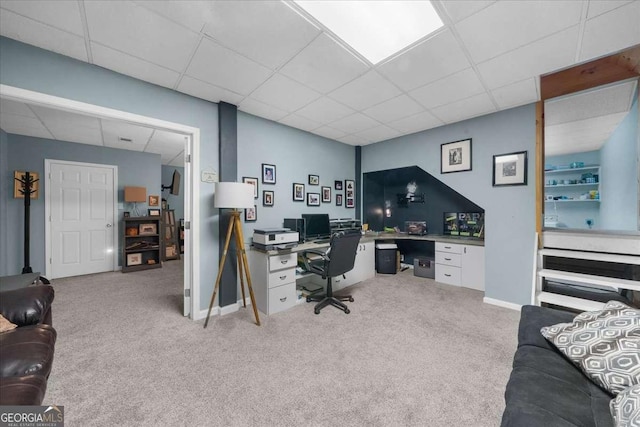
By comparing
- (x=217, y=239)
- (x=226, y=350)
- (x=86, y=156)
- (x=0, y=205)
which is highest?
(x=86, y=156)

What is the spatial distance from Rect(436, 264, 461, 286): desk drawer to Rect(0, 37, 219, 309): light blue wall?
3.39 meters

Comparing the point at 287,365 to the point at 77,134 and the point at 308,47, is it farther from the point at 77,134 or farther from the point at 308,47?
the point at 77,134

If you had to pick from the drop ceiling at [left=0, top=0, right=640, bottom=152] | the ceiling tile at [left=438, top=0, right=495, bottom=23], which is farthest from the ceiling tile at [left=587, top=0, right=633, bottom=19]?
the ceiling tile at [left=438, top=0, right=495, bottom=23]

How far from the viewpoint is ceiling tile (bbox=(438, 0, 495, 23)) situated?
145 cm

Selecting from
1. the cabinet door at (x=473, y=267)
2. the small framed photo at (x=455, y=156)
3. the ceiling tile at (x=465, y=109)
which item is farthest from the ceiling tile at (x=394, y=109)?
the cabinet door at (x=473, y=267)

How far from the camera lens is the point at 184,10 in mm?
1492

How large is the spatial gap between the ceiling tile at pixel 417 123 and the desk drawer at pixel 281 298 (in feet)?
9.15

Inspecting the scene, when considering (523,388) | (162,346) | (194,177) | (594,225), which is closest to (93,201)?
(194,177)

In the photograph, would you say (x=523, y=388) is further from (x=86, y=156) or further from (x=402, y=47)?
(x=86, y=156)

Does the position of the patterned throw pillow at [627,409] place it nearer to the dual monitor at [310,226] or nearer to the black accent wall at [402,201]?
the dual monitor at [310,226]

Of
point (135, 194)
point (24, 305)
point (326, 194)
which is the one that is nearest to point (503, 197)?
point (326, 194)

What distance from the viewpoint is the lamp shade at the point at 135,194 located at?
4.63 meters

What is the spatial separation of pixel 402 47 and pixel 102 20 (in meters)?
2.16

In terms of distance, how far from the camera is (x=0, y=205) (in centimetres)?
349
